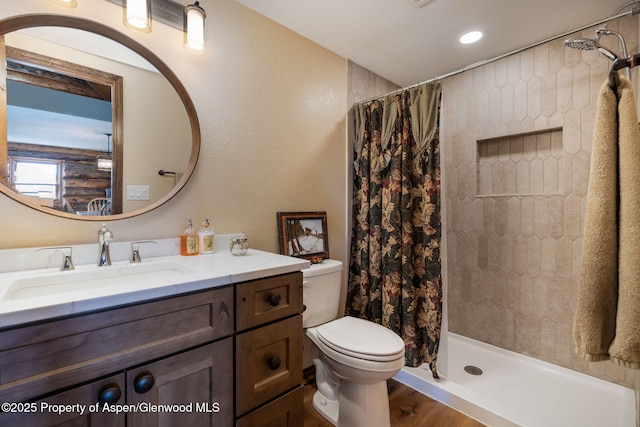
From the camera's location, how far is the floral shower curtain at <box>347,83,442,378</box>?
1667 mm

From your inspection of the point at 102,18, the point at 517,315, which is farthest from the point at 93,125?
the point at 517,315

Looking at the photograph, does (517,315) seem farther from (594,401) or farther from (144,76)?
(144,76)

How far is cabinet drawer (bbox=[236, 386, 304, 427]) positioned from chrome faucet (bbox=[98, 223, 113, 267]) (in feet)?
2.50

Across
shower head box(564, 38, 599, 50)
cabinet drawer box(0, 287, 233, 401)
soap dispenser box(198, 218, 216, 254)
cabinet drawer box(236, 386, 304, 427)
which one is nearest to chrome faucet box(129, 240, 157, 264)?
soap dispenser box(198, 218, 216, 254)

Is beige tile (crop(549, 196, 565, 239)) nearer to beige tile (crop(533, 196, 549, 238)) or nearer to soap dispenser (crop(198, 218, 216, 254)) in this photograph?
beige tile (crop(533, 196, 549, 238))

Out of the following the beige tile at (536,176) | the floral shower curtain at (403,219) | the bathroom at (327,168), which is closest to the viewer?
the bathroom at (327,168)

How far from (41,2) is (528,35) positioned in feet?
8.39

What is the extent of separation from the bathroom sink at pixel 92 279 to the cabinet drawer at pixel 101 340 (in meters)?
0.11

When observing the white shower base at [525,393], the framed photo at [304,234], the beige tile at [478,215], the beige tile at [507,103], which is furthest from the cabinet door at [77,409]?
the beige tile at [507,103]

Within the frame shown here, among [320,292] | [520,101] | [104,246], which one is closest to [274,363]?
[320,292]

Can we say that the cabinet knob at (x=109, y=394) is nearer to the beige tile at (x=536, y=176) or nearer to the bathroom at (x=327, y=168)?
the bathroom at (x=327, y=168)

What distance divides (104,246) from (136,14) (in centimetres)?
95

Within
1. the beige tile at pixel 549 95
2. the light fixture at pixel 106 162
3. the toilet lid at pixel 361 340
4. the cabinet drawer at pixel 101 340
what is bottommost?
the toilet lid at pixel 361 340

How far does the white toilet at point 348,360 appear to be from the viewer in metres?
1.27
